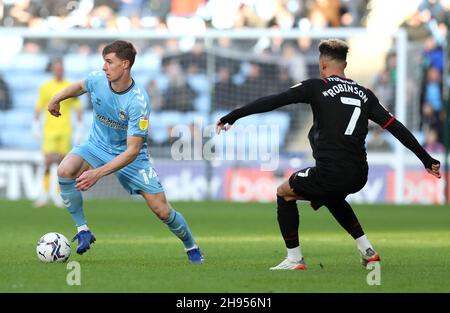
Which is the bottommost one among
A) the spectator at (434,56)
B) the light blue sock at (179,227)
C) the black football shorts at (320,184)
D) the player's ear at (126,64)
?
the light blue sock at (179,227)

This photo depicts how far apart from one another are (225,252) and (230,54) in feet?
44.8

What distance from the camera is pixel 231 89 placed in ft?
81.9

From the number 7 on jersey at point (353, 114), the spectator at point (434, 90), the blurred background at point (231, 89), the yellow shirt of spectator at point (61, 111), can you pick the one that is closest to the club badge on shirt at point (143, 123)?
the number 7 on jersey at point (353, 114)

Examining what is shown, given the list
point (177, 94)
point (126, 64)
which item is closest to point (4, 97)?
point (177, 94)

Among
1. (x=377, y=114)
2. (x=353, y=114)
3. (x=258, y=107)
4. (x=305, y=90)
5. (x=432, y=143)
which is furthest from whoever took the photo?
(x=432, y=143)

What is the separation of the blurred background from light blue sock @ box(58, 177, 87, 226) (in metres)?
12.6

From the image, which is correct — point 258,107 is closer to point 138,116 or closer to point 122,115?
point 138,116

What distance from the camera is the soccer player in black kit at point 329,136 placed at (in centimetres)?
963

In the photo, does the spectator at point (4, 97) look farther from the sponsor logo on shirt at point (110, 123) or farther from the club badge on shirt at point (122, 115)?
the club badge on shirt at point (122, 115)

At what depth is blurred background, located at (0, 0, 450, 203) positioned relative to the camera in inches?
944

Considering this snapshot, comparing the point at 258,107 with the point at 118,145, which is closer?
the point at 258,107

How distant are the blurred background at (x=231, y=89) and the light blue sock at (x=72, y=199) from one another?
12.6 metres

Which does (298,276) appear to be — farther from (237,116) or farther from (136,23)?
(136,23)

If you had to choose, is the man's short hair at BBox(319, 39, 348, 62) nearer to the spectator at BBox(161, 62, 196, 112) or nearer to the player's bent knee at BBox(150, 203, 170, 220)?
the player's bent knee at BBox(150, 203, 170, 220)
